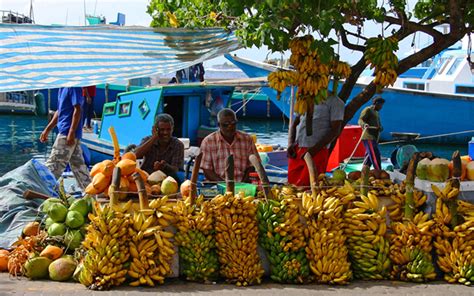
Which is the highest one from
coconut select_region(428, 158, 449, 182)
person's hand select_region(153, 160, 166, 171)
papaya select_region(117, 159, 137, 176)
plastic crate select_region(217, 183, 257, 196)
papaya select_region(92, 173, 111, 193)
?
coconut select_region(428, 158, 449, 182)

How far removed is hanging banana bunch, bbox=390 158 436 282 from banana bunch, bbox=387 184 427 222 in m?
0.12

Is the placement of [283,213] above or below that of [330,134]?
below

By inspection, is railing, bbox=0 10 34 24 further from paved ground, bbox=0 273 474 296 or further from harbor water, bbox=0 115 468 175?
paved ground, bbox=0 273 474 296

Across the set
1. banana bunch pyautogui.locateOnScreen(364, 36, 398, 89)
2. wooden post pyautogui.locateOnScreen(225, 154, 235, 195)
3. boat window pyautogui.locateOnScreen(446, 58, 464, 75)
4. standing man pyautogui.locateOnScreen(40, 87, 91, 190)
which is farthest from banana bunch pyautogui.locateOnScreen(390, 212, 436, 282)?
boat window pyautogui.locateOnScreen(446, 58, 464, 75)

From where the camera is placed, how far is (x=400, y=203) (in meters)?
6.40

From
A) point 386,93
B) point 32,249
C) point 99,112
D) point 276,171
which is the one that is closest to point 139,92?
point 276,171

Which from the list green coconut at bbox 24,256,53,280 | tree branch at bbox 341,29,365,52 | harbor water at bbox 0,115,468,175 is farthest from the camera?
harbor water at bbox 0,115,468,175

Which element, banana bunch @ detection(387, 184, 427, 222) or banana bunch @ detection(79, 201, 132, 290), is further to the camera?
banana bunch @ detection(387, 184, 427, 222)

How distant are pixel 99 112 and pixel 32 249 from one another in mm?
30728

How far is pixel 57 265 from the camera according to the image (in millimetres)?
6062

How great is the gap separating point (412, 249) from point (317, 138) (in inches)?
85.3

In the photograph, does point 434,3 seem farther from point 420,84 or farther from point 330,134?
point 420,84

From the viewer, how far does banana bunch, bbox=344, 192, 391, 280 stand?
243 inches

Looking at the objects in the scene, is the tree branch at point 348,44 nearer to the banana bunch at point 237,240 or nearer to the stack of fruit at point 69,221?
the banana bunch at point 237,240
